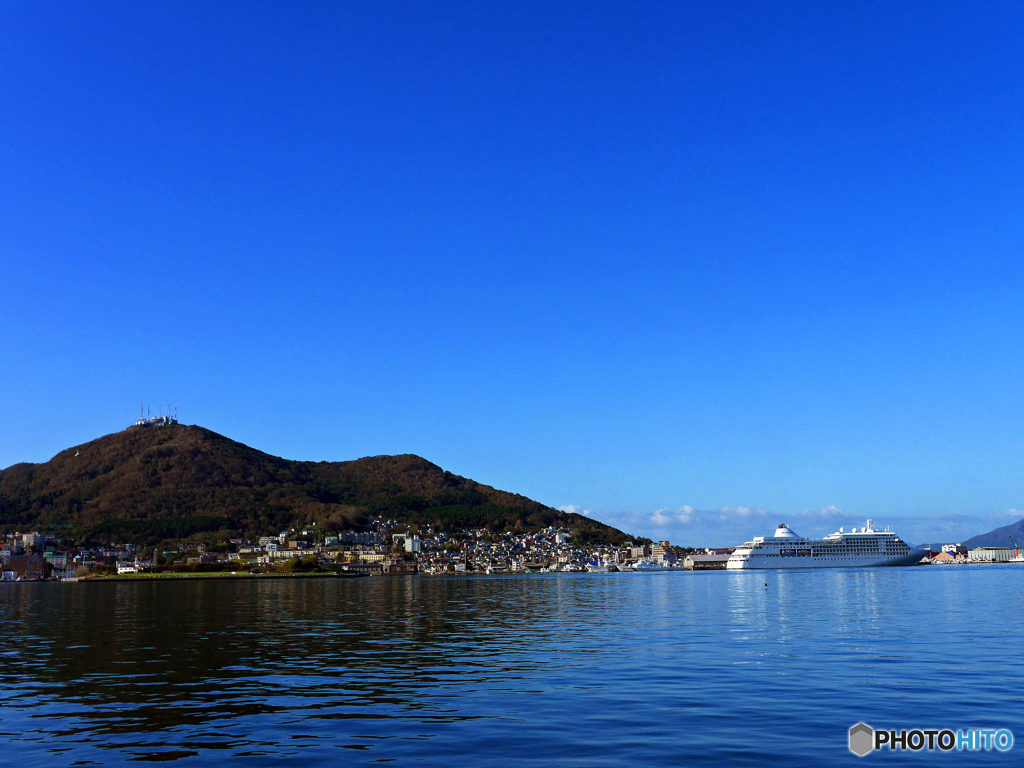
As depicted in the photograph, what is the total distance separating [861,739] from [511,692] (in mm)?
10093

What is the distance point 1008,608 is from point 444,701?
46.7m

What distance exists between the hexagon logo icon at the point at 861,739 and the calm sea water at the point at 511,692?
225 mm

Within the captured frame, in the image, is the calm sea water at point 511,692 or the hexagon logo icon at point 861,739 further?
the calm sea water at point 511,692

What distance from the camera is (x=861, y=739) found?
54.0 feet

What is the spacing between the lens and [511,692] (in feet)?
75.6

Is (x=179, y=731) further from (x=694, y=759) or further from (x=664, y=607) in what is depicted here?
(x=664, y=607)

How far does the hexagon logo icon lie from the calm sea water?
23 cm

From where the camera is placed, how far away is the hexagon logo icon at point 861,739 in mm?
15795

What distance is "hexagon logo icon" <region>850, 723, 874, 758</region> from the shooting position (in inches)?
622

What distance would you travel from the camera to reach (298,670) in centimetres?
2852

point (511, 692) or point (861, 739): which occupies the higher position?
point (861, 739)

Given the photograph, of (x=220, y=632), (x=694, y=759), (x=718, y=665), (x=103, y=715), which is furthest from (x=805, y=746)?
(x=220, y=632)

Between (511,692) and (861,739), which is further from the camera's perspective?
(511,692)

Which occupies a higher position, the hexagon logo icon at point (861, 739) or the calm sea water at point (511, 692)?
the hexagon logo icon at point (861, 739)
